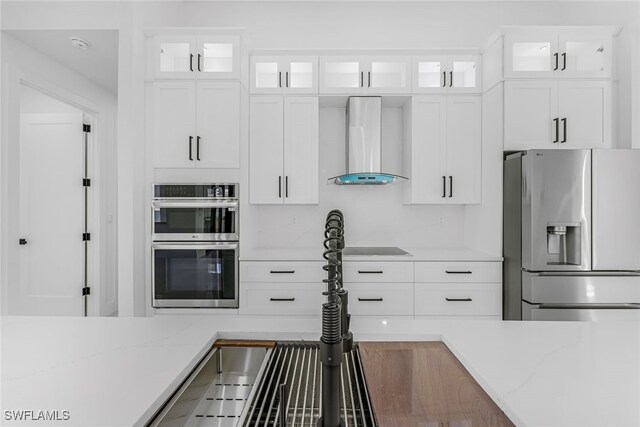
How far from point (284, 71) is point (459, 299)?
2.47 metres

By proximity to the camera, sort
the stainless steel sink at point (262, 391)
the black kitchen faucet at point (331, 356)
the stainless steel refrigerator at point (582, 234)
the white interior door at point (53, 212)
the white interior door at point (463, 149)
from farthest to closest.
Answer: the white interior door at point (53, 212), the white interior door at point (463, 149), the stainless steel refrigerator at point (582, 234), the stainless steel sink at point (262, 391), the black kitchen faucet at point (331, 356)

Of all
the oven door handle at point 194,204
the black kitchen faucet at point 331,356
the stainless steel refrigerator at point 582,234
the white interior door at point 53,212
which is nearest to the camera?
the black kitchen faucet at point 331,356

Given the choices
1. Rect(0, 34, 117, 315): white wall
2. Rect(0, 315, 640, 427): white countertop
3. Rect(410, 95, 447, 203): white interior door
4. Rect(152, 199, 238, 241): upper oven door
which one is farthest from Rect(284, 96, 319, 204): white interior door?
Rect(0, 34, 117, 315): white wall

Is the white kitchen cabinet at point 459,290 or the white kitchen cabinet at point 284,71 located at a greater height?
the white kitchen cabinet at point 284,71

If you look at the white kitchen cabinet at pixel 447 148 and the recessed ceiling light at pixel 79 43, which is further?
the white kitchen cabinet at pixel 447 148

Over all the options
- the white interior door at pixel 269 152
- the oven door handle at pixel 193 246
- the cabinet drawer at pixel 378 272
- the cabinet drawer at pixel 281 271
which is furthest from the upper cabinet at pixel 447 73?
the oven door handle at pixel 193 246

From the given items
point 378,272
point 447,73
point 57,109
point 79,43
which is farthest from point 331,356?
point 57,109

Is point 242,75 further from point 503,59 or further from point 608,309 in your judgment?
point 608,309

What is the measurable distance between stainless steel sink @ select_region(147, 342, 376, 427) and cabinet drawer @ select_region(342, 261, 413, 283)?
5.89ft

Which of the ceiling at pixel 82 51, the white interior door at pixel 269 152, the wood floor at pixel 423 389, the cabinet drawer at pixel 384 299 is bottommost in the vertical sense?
the cabinet drawer at pixel 384 299

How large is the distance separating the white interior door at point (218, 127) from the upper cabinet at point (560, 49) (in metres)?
2.25

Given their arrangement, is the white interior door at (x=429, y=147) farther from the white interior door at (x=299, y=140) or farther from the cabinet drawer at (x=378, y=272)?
the white interior door at (x=299, y=140)

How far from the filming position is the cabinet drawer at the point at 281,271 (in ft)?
9.21

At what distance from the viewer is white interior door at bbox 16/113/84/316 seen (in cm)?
381
